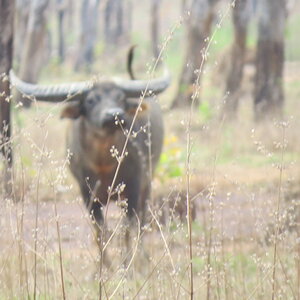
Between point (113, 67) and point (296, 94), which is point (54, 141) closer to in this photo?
point (296, 94)

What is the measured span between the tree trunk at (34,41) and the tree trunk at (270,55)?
A: 386cm

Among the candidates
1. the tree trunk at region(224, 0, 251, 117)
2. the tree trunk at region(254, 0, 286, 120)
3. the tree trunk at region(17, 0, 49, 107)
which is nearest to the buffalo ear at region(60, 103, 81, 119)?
the tree trunk at region(254, 0, 286, 120)

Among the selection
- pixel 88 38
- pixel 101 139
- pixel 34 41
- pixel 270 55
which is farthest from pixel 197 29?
pixel 88 38

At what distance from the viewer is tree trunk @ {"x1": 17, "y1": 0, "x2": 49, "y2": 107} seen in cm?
1812

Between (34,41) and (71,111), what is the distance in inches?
433

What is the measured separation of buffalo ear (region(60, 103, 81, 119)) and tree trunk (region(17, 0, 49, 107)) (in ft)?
30.8

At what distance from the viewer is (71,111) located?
793cm

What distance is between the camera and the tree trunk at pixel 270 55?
16281 mm

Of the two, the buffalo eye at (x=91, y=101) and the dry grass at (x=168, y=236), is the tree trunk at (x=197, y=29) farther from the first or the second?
the buffalo eye at (x=91, y=101)

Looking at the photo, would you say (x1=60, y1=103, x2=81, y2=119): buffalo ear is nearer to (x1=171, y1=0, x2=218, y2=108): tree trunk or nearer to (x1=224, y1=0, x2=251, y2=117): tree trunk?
(x1=171, y1=0, x2=218, y2=108): tree trunk

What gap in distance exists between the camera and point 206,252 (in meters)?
4.42

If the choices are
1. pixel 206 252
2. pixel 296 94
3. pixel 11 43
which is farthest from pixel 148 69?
pixel 296 94

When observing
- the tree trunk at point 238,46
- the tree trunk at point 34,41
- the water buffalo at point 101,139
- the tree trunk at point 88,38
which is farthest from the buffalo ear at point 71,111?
the tree trunk at point 88,38

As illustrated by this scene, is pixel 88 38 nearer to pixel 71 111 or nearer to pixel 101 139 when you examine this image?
pixel 71 111
